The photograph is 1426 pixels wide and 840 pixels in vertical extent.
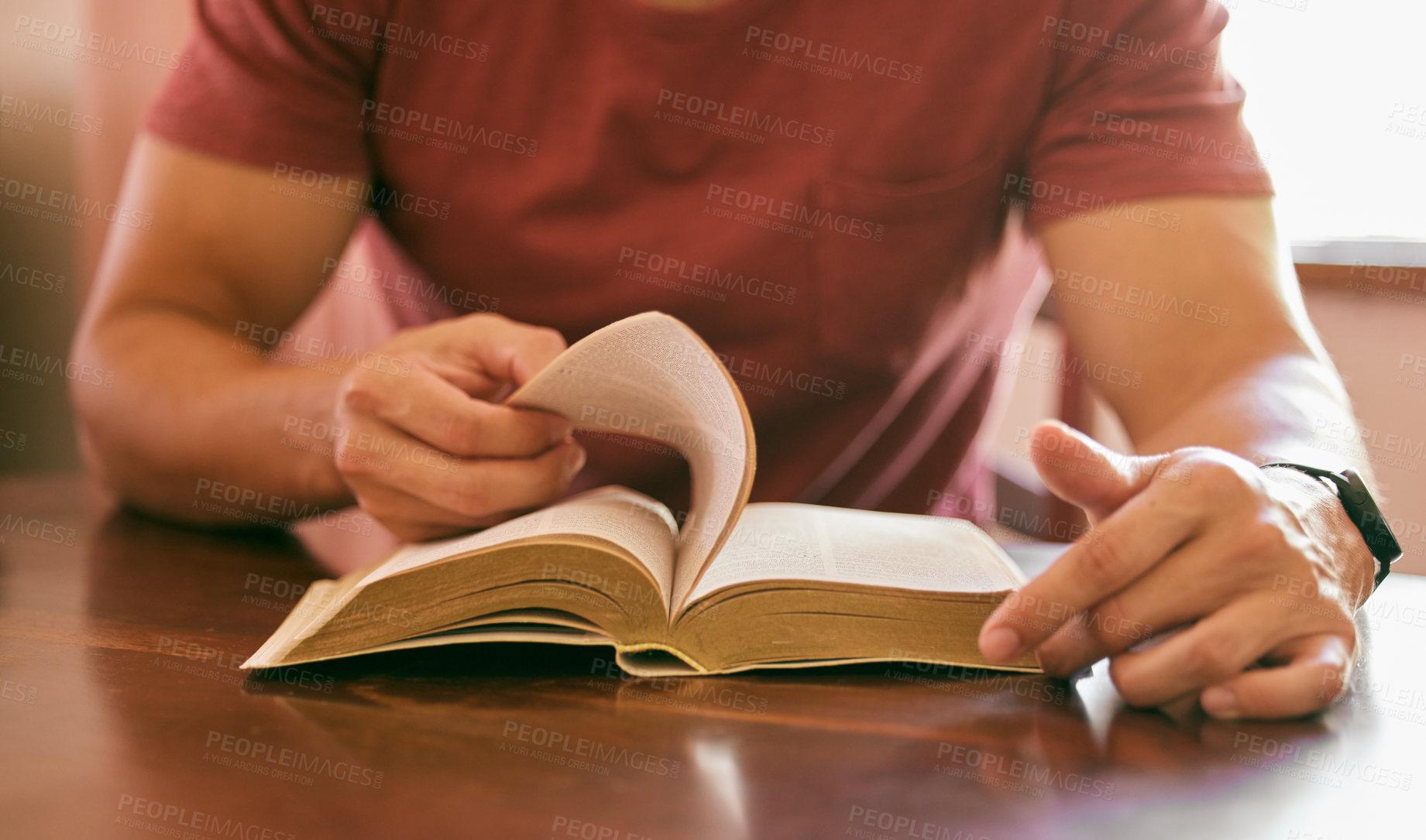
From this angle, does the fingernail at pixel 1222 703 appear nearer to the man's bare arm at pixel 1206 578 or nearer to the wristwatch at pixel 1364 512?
the man's bare arm at pixel 1206 578

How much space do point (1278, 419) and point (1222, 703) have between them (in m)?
0.30

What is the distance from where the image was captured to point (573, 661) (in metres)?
→ 0.48

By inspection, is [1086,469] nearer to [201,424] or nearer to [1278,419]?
[1278,419]

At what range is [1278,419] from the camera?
2.11 feet

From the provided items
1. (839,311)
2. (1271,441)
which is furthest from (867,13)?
(1271,441)

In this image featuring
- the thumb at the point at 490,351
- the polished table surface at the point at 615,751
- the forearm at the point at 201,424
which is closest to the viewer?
the polished table surface at the point at 615,751

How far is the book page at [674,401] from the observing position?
0.44 metres

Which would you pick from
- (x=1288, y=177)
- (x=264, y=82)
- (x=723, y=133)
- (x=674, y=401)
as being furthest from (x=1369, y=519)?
(x=1288, y=177)

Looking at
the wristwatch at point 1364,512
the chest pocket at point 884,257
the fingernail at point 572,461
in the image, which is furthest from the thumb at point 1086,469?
the chest pocket at point 884,257

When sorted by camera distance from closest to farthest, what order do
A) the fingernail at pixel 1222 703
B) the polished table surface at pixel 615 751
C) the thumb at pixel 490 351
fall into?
the polished table surface at pixel 615 751
the fingernail at pixel 1222 703
the thumb at pixel 490 351

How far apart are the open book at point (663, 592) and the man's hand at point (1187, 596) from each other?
0.15ft

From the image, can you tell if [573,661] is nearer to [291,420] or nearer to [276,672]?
[276,672]

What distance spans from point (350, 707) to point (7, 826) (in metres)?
0.12

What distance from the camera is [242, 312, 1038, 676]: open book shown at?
17.5 inches
